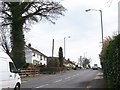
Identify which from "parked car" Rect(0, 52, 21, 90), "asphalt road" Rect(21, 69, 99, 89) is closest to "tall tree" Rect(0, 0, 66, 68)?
"asphalt road" Rect(21, 69, 99, 89)

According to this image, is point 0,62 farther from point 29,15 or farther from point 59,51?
point 59,51

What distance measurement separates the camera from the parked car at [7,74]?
17.0 m

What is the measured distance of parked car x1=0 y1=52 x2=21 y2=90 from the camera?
16972mm

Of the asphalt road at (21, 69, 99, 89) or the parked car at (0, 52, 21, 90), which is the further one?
the asphalt road at (21, 69, 99, 89)

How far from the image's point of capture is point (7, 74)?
57.7 ft

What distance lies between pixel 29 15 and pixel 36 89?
28121 millimetres

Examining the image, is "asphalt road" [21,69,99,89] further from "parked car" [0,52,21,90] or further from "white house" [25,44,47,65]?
"white house" [25,44,47,65]

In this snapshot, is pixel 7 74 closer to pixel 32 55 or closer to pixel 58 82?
pixel 58 82

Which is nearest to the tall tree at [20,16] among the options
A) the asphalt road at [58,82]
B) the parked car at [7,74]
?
the asphalt road at [58,82]

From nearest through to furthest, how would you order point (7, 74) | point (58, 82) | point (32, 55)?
point (7, 74) < point (58, 82) < point (32, 55)

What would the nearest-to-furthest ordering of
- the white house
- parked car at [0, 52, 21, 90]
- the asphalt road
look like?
parked car at [0, 52, 21, 90] < the asphalt road < the white house

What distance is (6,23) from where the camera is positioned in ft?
169

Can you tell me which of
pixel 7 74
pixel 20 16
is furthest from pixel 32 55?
pixel 7 74

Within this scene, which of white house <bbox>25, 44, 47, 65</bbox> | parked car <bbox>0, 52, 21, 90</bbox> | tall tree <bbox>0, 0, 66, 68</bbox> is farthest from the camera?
white house <bbox>25, 44, 47, 65</bbox>
